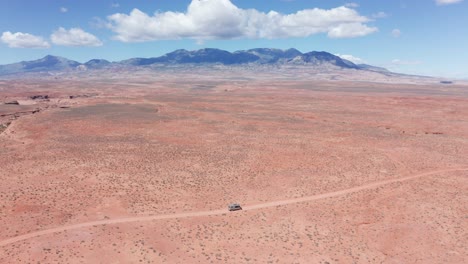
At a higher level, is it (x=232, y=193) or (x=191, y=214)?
(x=232, y=193)

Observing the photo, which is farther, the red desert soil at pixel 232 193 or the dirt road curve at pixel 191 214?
the dirt road curve at pixel 191 214

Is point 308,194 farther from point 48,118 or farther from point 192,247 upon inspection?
point 48,118

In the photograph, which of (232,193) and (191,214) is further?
(232,193)

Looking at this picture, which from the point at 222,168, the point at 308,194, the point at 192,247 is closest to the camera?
the point at 192,247

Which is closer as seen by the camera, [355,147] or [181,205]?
[181,205]

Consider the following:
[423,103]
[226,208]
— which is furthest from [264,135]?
[423,103]

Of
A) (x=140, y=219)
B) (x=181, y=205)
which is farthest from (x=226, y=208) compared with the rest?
(x=140, y=219)

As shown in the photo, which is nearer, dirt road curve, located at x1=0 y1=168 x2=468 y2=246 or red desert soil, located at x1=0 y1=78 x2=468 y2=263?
red desert soil, located at x1=0 y1=78 x2=468 y2=263

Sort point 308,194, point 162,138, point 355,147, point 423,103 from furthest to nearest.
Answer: point 423,103, point 162,138, point 355,147, point 308,194
